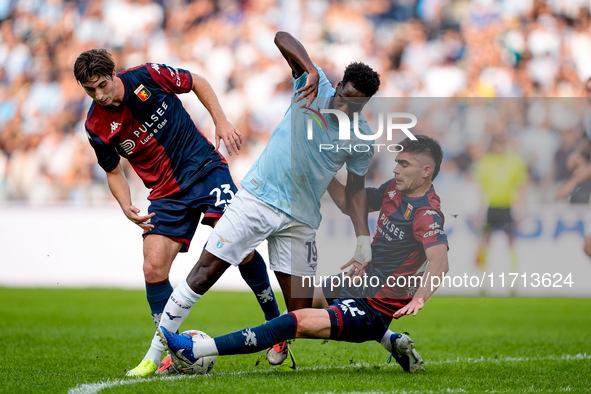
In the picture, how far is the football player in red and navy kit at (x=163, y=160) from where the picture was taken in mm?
4539

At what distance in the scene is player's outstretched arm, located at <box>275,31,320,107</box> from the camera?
3969mm

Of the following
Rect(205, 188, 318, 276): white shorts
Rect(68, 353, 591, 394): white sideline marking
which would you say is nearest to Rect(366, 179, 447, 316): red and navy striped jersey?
Rect(205, 188, 318, 276): white shorts

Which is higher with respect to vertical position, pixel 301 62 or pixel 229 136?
pixel 301 62

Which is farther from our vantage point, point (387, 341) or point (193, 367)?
point (387, 341)

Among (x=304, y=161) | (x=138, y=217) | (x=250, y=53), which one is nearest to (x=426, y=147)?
(x=304, y=161)

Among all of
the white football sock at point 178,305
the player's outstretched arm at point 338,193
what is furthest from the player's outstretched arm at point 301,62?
the white football sock at point 178,305

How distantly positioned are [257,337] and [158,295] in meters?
1.03

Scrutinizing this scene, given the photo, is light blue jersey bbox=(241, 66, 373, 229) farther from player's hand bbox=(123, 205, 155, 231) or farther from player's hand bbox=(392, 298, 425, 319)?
player's hand bbox=(392, 298, 425, 319)

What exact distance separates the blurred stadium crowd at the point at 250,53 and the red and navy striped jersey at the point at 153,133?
5940 millimetres

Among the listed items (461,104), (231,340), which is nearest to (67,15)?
(461,104)

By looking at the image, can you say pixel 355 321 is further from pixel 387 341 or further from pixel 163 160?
pixel 163 160

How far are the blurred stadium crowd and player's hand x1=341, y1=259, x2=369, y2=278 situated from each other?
22.0 feet

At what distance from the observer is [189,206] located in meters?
4.61

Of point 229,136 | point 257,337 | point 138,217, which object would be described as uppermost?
point 229,136
